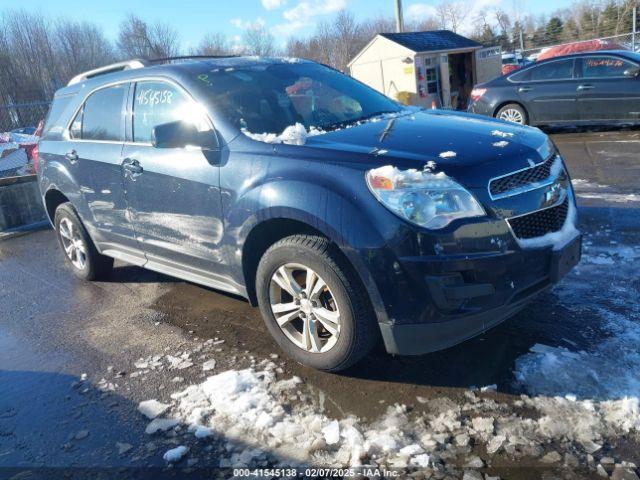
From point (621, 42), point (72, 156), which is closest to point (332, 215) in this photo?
point (72, 156)

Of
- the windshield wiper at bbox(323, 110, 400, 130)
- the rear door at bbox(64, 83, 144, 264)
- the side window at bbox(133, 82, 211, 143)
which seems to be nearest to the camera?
the windshield wiper at bbox(323, 110, 400, 130)

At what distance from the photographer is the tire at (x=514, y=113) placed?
35.7 ft

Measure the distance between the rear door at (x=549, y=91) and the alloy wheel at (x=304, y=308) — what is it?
8.92 meters

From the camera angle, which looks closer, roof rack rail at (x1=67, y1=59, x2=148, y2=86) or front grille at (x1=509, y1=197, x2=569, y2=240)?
front grille at (x1=509, y1=197, x2=569, y2=240)

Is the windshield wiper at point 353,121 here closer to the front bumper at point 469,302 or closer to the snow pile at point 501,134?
the snow pile at point 501,134

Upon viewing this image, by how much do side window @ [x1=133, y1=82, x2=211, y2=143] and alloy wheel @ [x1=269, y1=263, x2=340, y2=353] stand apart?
3.84 ft

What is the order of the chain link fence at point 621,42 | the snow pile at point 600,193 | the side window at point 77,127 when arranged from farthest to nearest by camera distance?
1. the chain link fence at point 621,42
2. the snow pile at point 600,193
3. the side window at point 77,127

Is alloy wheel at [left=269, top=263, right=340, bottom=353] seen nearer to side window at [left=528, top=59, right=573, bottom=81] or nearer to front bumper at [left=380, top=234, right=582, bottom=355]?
front bumper at [left=380, top=234, right=582, bottom=355]

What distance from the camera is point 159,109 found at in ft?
13.3

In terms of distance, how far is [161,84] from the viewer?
13.2ft

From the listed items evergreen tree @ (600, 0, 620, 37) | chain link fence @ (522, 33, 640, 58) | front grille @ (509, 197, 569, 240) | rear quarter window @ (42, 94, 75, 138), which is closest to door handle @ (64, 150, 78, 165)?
rear quarter window @ (42, 94, 75, 138)

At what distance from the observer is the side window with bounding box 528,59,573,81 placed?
10.4 m

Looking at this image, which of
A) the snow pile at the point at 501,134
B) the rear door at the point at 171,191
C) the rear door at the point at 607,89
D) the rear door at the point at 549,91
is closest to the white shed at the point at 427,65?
the rear door at the point at 549,91

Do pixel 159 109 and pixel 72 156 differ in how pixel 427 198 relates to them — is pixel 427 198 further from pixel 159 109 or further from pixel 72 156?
pixel 72 156
